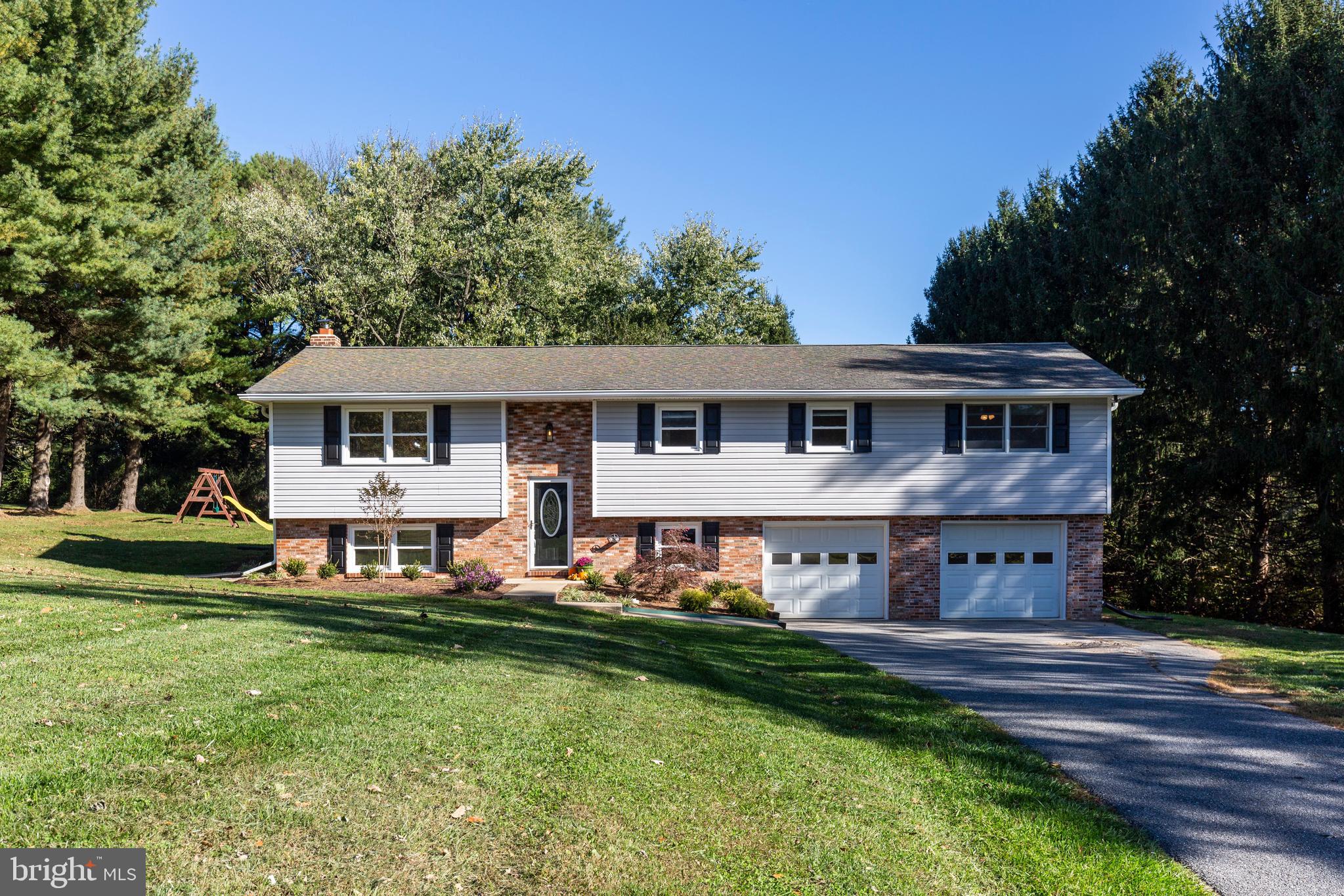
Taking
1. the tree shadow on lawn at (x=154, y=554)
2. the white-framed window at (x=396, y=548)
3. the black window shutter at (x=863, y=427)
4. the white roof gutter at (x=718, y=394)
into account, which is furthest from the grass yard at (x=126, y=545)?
the black window shutter at (x=863, y=427)

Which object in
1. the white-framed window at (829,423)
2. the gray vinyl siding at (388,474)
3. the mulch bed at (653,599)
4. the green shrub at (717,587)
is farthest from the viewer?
the white-framed window at (829,423)

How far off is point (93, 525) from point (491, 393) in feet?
52.8

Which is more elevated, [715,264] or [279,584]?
[715,264]

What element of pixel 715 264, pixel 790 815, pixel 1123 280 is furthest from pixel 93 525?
pixel 1123 280

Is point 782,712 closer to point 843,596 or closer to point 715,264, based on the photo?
point 843,596

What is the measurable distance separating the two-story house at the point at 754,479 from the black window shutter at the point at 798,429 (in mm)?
32

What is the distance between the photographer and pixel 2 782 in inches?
172

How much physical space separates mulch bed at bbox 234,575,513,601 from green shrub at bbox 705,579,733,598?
4251 millimetres

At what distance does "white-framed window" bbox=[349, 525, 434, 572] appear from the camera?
1970cm

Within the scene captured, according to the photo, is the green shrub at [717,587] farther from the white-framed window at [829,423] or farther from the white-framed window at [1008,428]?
the white-framed window at [1008,428]

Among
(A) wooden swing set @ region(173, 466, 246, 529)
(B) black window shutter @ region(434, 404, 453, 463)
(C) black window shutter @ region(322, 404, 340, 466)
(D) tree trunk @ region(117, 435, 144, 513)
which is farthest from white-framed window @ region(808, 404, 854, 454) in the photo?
(D) tree trunk @ region(117, 435, 144, 513)

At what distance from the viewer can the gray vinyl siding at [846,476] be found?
1939 centimetres

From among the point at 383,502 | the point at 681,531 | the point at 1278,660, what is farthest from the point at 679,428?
the point at 1278,660

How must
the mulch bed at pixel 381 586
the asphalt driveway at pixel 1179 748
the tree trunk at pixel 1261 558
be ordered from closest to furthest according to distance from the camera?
1. the asphalt driveway at pixel 1179 748
2. the mulch bed at pixel 381 586
3. the tree trunk at pixel 1261 558
